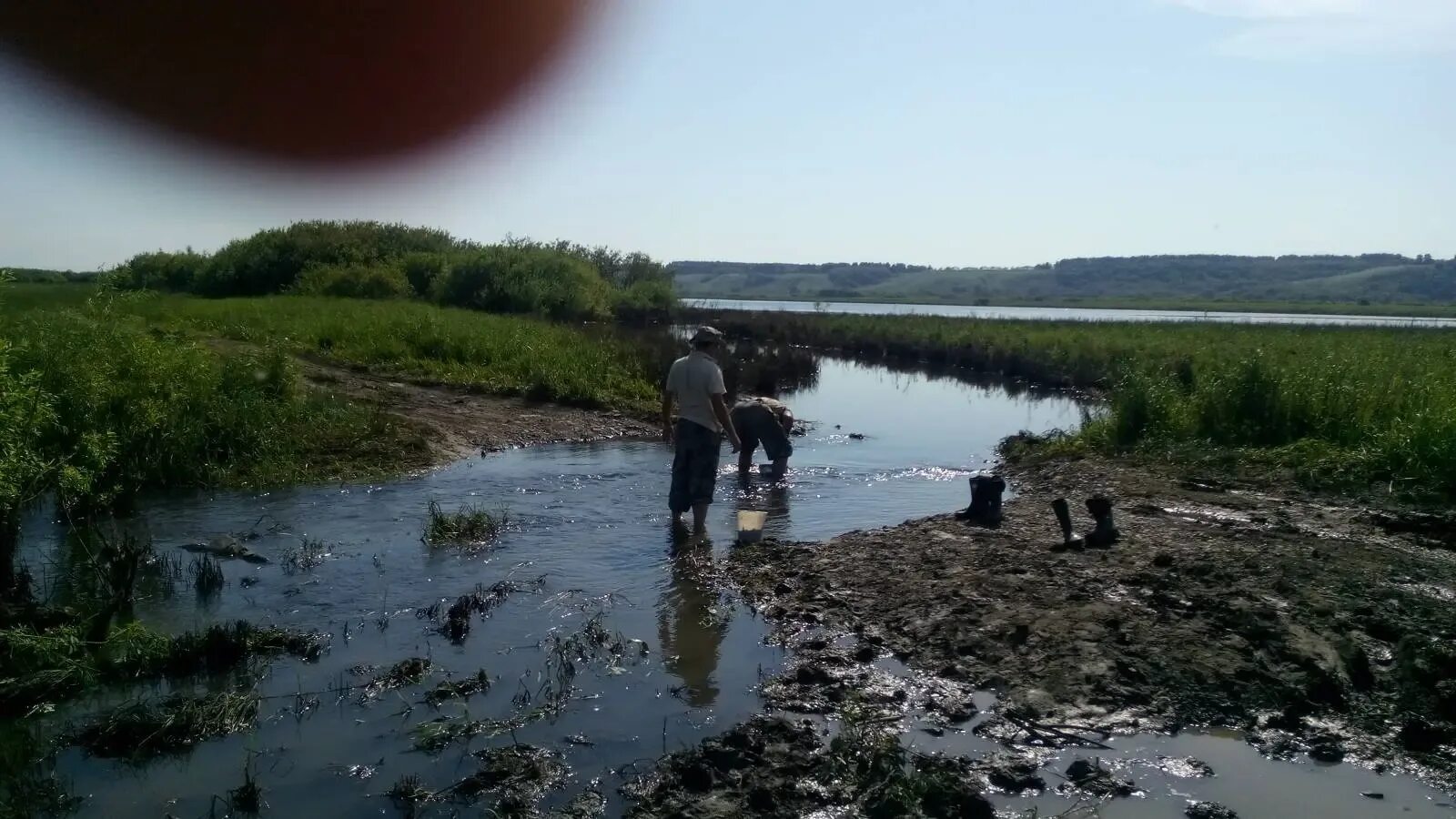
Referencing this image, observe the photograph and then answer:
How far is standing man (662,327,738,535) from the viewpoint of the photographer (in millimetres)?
9984

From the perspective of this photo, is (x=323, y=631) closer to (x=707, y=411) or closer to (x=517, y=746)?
(x=517, y=746)

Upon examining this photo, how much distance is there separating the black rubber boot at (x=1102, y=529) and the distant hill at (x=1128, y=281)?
12306 centimetres

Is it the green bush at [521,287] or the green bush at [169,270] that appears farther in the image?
the green bush at [169,270]

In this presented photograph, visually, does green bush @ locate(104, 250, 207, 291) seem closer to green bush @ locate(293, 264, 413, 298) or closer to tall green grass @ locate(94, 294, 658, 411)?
green bush @ locate(293, 264, 413, 298)

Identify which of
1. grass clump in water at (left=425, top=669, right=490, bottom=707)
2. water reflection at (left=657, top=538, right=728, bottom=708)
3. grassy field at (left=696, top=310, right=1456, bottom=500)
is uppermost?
grassy field at (left=696, top=310, right=1456, bottom=500)

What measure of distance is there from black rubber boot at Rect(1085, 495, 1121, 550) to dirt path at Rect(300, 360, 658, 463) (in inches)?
334

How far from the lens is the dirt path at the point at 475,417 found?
51.0 ft

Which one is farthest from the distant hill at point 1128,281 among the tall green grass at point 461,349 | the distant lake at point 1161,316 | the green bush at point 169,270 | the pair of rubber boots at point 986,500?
the pair of rubber boots at point 986,500

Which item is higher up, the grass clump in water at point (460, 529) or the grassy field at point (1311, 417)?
the grassy field at point (1311, 417)

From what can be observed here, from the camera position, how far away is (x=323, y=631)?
730 centimetres

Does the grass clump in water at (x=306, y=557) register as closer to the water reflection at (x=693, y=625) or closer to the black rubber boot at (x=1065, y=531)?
the water reflection at (x=693, y=625)

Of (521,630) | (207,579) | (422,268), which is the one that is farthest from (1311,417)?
(422,268)

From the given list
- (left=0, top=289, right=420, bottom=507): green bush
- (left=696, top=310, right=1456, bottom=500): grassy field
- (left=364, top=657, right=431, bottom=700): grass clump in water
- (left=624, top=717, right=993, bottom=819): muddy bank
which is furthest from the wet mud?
(left=624, top=717, right=993, bottom=819): muddy bank

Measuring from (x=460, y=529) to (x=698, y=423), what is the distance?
2.33m
